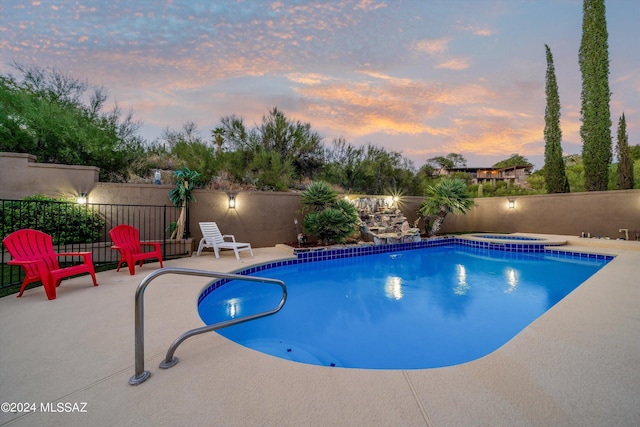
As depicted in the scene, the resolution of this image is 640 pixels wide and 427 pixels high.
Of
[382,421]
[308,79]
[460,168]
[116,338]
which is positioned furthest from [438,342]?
[460,168]

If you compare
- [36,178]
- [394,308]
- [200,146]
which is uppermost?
[200,146]

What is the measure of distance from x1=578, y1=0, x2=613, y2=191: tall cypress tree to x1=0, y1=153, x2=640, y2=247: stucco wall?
2314 millimetres

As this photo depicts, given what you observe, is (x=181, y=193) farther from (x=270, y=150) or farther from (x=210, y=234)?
(x=270, y=150)

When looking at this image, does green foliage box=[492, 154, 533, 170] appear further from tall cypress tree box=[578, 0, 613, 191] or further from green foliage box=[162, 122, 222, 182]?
green foliage box=[162, 122, 222, 182]

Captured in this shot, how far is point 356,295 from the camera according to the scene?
502 cm

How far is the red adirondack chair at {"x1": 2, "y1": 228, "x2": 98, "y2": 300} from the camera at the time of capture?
3.41 m

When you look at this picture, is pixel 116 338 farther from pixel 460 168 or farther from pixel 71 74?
pixel 460 168

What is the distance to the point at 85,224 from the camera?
6246 mm

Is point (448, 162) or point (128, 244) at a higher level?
point (448, 162)

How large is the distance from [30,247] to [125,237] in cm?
140

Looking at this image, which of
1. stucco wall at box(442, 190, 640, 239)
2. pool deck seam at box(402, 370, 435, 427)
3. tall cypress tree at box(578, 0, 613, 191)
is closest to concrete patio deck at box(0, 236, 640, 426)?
pool deck seam at box(402, 370, 435, 427)

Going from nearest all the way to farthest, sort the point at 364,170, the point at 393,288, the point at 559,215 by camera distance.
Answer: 1. the point at 393,288
2. the point at 559,215
3. the point at 364,170

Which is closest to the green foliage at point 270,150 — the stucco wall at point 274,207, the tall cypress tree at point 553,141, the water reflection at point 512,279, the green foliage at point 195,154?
the green foliage at point 195,154

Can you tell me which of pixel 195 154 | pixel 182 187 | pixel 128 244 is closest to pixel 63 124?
pixel 195 154
